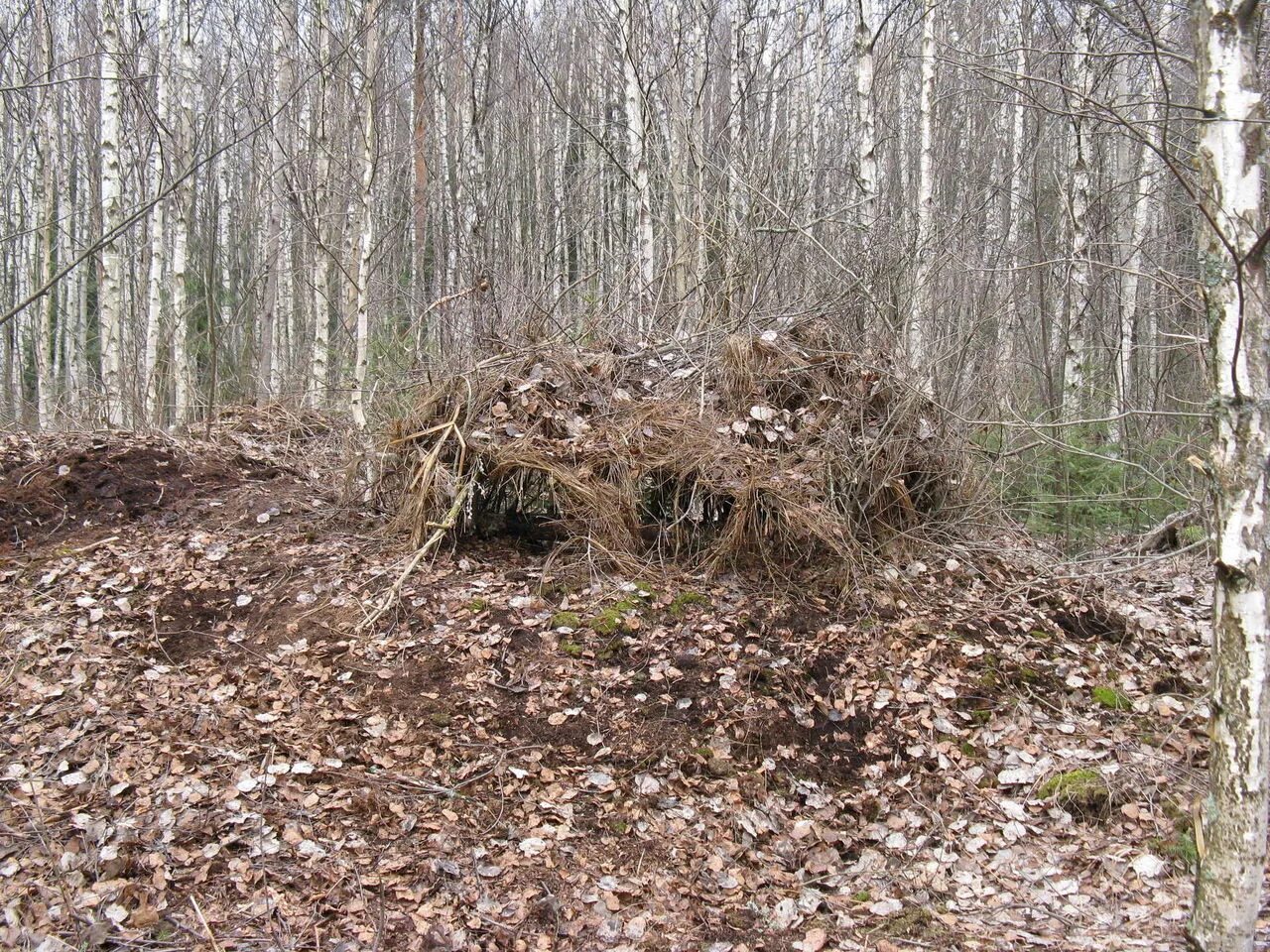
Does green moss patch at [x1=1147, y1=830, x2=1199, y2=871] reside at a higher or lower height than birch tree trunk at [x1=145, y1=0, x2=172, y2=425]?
lower

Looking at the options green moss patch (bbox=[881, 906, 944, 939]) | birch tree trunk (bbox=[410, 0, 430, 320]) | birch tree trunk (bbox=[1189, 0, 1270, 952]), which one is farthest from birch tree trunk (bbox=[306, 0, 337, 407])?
birch tree trunk (bbox=[1189, 0, 1270, 952])

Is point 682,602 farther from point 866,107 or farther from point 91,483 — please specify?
point 866,107

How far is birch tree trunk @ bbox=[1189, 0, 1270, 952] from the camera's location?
2490 mm

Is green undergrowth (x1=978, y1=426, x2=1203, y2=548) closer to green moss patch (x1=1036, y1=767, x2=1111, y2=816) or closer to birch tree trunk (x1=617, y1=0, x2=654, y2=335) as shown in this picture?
green moss patch (x1=1036, y1=767, x2=1111, y2=816)

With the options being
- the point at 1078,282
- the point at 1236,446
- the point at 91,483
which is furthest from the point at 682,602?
the point at 1078,282

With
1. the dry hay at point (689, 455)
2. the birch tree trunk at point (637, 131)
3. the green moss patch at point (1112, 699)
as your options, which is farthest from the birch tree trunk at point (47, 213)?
the green moss patch at point (1112, 699)

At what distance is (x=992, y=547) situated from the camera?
6.02 m

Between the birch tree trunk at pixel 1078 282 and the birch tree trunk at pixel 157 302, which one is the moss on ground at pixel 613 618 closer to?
the birch tree trunk at pixel 157 302

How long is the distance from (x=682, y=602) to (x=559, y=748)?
1.31m

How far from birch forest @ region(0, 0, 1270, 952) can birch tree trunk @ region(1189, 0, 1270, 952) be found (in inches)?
0.5

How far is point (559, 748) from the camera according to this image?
4375mm

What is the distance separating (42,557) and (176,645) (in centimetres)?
158

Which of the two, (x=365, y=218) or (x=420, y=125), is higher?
(x=420, y=125)

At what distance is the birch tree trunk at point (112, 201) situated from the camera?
27.5 feet
